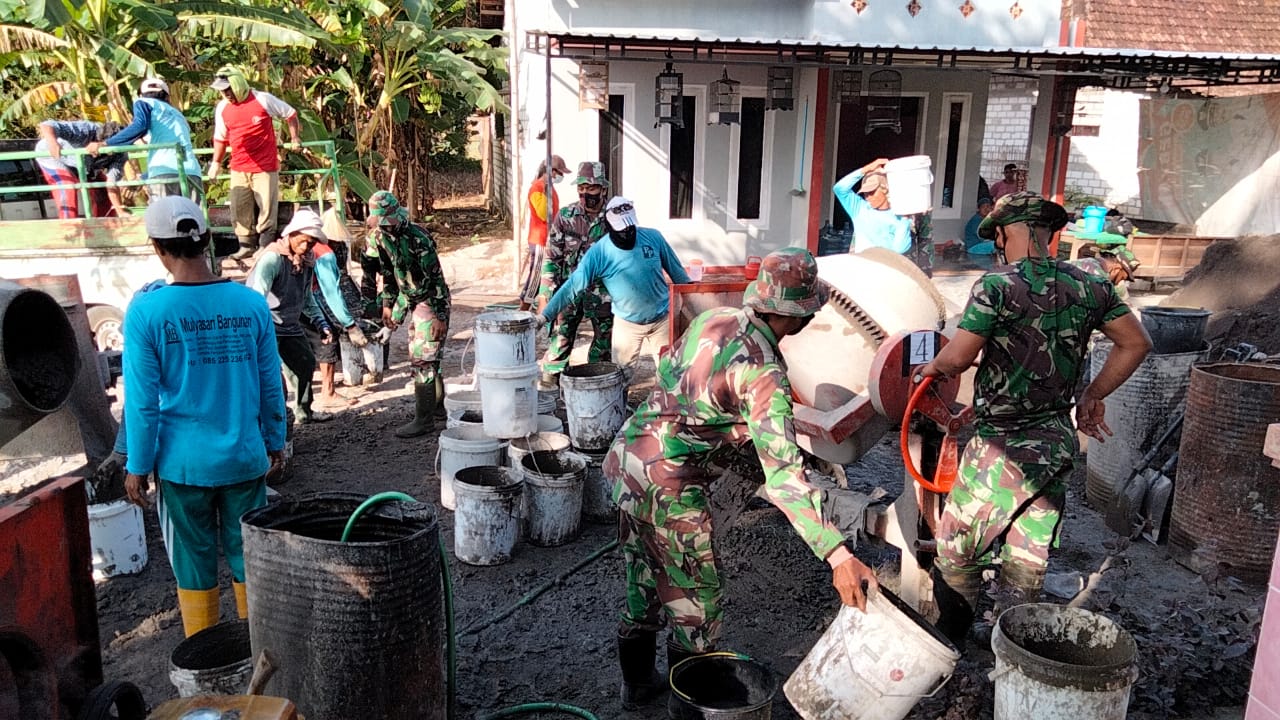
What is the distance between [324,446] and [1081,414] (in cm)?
570

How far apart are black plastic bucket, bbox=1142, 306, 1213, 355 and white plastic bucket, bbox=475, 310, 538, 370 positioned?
13.9 ft

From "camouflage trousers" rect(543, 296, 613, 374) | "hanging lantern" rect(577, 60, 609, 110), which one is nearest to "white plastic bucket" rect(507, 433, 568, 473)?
"camouflage trousers" rect(543, 296, 613, 374)

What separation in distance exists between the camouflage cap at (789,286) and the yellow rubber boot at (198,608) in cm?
272

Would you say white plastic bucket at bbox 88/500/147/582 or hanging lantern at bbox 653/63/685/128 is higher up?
hanging lantern at bbox 653/63/685/128

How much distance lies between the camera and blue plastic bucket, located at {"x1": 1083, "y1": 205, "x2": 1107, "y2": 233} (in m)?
13.9

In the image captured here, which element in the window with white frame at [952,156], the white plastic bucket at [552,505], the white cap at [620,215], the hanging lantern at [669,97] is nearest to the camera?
the white plastic bucket at [552,505]

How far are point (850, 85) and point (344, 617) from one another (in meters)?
11.9

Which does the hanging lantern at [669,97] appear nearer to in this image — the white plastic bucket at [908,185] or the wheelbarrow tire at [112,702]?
the white plastic bucket at [908,185]

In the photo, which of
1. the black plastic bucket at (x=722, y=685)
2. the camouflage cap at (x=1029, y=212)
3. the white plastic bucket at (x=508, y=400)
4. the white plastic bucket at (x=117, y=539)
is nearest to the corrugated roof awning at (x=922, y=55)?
the white plastic bucket at (x=508, y=400)

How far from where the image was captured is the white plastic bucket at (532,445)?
19.3 feet

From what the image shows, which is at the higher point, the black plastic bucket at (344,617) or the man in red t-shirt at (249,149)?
the man in red t-shirt at (249,149)

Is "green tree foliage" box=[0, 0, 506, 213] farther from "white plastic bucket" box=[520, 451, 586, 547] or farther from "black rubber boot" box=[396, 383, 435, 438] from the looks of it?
"white plastic bucket" box=[520, 451, 586, 547]

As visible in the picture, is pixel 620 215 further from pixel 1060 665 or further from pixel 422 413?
pixel 1060 665

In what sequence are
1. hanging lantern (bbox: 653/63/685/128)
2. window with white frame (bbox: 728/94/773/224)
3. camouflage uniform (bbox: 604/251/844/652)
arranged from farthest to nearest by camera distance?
window with white frame (bbox: 728/94/773/224), hanging lantern (bbox: 653/63/685/128), camouflage uniform (bbox: 604/251/844/652)
